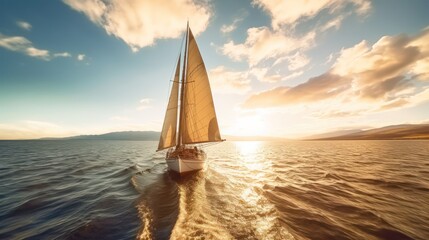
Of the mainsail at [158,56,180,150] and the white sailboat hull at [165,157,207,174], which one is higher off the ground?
the mainsail at [158,56,180,150]

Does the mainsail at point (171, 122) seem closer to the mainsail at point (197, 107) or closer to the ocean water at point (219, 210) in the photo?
the mainsail at point (197, 107)

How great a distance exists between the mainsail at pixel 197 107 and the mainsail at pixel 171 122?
1.38 metres

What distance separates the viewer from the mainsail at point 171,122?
23547 mm

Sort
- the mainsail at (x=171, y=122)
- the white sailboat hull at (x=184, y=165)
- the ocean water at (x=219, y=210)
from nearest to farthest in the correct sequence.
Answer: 1. the ocean water at (x=219, y=210)
2. the white sailboat hull at (x=184, y=165)
3. the mainsail at (x=171, y=122)

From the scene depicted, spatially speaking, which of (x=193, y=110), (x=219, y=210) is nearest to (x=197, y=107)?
(x=193, y=110)

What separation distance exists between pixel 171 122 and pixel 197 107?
4.28 metres

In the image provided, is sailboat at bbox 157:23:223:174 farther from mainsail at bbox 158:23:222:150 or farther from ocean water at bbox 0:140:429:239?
ocean water at bbox 0:140:429:239

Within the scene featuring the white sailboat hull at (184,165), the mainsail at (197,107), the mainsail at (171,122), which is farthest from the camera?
the mainsail at (171,122)

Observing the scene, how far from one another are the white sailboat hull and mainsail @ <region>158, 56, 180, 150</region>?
358 cm

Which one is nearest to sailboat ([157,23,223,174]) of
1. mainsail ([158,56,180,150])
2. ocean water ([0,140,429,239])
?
mainsail ([158,56,180,150])

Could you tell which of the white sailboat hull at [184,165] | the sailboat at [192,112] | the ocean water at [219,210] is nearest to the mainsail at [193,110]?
the sailboat at [192,112]

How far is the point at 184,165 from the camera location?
63.2ft

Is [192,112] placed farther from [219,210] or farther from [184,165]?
[219,210]

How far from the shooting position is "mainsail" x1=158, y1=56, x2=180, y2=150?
23.5 m
